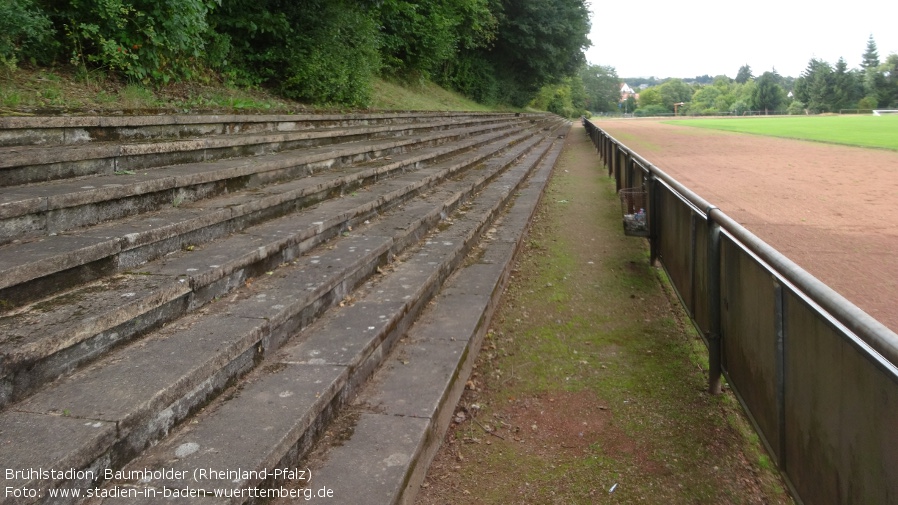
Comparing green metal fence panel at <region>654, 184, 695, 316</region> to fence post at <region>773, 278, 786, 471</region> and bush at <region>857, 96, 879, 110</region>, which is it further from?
bush at <region>857, 96, 879, 110</region>

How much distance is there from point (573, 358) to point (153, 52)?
5516 mm

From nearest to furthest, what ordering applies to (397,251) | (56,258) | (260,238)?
(56,258), (260,238), (397,251)

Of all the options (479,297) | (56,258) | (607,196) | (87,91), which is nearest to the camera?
(56,258)

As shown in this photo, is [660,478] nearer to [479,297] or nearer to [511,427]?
[511,427]

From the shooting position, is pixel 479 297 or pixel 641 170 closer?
pixel 479 297

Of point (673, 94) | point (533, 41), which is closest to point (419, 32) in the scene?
point (533, 41)

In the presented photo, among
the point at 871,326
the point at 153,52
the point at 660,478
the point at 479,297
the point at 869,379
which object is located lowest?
the point at 660,478

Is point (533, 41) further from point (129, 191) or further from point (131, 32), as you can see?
point (129, 191)

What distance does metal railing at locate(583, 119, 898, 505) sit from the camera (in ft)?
5.52

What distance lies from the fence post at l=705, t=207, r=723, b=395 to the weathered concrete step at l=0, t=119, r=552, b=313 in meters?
2.89

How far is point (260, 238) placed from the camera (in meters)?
3.79

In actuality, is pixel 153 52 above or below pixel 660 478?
above

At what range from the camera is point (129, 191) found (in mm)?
3492

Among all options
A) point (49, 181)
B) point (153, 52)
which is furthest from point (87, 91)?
point (49, 181)
